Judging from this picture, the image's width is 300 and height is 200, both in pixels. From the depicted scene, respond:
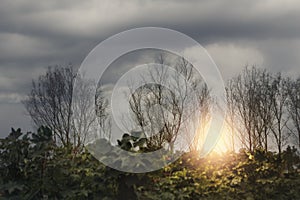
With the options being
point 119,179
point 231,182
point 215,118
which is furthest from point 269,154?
point 215,118

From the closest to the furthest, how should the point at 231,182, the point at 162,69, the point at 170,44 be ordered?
the point at 231,182 → the point at 170,44 → the point at 162,69

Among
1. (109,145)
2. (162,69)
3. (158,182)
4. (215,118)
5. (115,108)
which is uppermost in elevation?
(162,69)

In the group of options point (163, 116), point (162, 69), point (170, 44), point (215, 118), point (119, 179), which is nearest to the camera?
point (119, 179)

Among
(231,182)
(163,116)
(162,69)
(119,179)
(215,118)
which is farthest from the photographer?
(163,116)

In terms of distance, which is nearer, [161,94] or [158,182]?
[158,182]

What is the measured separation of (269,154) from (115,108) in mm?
2362

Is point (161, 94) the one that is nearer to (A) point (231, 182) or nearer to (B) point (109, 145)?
(A) point (231, 182)

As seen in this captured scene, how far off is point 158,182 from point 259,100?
17.7 m

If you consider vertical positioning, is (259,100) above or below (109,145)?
above

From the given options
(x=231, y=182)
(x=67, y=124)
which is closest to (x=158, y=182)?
(x=231, y=182)

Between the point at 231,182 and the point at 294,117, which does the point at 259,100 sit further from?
the point at 231,182

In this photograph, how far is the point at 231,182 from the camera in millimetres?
4965

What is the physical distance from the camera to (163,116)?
16797mm

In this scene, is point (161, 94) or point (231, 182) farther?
point (161, 94)
